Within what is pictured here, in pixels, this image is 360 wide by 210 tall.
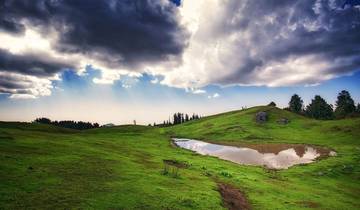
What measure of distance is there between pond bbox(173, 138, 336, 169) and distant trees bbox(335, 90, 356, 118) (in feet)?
318

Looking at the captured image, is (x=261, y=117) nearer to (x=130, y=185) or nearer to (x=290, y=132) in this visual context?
(x=290, y=132)

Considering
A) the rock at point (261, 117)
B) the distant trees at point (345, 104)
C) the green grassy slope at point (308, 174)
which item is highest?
the distant trees at point (345, 104)

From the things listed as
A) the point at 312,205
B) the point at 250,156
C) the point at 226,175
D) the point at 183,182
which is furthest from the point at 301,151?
the point at 183,182

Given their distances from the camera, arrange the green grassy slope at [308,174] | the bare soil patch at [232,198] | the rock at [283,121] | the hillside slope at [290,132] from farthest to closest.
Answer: the rock at [283,121] → the hillside slope at [290,132] → the green grassy slope at [308,174] → the bare soil patch at [232,198]

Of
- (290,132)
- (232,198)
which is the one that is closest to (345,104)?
(290,132)

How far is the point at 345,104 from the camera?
19488 centimetres

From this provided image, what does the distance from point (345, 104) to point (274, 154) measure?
124 metres

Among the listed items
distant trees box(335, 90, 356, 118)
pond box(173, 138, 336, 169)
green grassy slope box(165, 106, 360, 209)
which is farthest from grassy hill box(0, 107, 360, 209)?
distant trees box(335, 90, 356, 118)

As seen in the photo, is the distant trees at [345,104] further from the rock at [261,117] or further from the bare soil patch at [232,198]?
the bare soil patch at [232,198]

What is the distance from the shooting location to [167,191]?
1336 inches

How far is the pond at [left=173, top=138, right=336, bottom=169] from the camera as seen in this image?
283ft

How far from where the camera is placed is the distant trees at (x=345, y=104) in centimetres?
19300

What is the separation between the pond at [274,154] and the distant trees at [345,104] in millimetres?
96950

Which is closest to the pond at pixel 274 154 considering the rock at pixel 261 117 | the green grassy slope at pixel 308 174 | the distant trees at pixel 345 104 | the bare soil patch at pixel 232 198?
the green grassy slope at pixel 308 174
